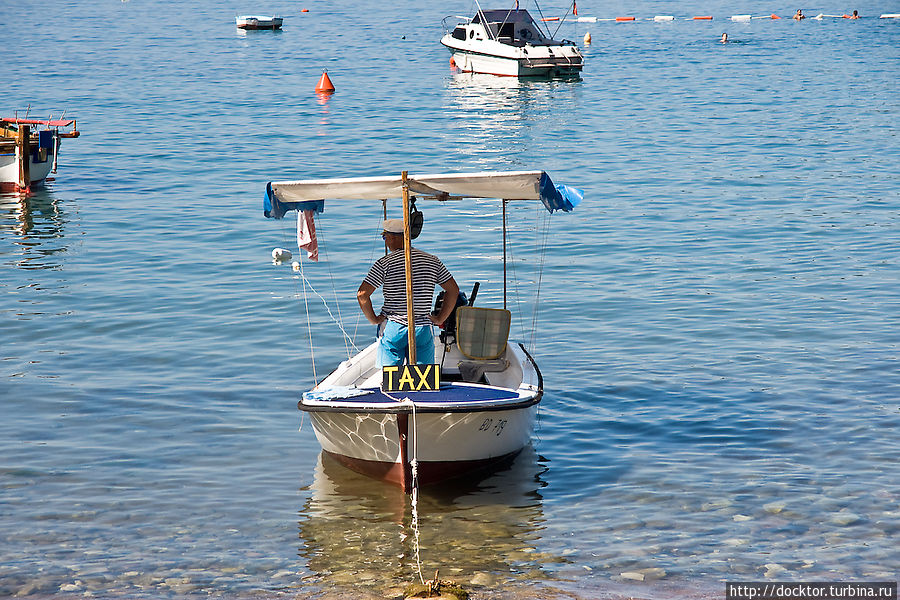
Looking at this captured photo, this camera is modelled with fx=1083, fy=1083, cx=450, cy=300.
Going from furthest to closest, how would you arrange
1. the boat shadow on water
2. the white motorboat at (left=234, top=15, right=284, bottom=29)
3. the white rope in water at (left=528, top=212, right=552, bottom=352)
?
the white motorboat at (left=234, top=15, right=284, bottom=29) → the white rope in water at (left=528, top=212, right=552, bottom=352) → the boat shadow on water

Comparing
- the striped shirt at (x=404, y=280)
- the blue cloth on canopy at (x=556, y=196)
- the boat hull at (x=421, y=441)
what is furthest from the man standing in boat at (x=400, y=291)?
the blue cloth on canopy at (x=556, y=196)

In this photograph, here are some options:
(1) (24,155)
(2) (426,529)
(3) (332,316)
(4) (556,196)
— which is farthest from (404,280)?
(1) (24,155)

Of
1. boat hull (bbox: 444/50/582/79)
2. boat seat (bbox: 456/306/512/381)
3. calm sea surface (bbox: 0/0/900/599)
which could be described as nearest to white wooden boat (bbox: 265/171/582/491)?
calm sea surface (bbox: 0/0/900/599)

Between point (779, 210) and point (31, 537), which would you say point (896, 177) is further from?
point (31, 537)

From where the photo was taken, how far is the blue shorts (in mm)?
9758

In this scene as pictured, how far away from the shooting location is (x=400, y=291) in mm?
9688

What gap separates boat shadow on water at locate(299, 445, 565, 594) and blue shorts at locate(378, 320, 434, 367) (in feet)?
3.82

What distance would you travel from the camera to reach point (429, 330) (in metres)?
9.82

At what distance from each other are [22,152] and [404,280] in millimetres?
17967

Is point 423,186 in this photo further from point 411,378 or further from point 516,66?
point 516,66

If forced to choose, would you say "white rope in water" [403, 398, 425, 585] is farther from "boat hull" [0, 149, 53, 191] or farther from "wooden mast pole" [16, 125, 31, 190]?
"boat hull" [0, 149, 53, 191]

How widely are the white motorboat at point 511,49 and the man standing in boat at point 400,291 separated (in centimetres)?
3912

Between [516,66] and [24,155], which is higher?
[516,66]

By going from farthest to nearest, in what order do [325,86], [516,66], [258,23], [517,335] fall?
[258,23]
[516,66]
[325,86]
[517,335]
